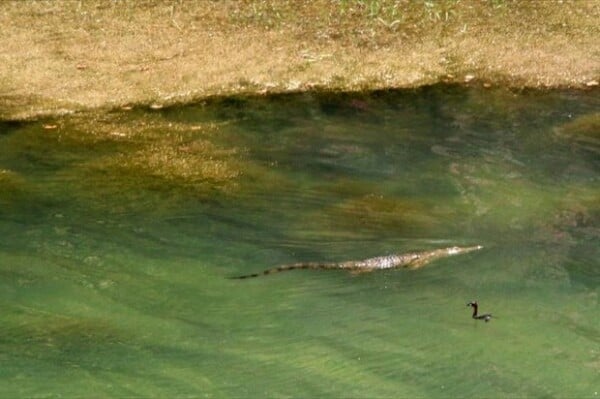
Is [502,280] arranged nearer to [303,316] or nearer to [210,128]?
[303,316]

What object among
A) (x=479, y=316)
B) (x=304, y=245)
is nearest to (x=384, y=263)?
(x=304, y=245)

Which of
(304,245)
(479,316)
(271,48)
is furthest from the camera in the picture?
(271,48)

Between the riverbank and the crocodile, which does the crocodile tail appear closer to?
the crocodile

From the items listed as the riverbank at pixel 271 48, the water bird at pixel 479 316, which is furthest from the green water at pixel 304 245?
the riverbank at pixel 271 48

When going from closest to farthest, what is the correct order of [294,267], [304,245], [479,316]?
1. [479,316]
2. [294,267]
3. [304,245]

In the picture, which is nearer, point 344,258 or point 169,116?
point 344,258

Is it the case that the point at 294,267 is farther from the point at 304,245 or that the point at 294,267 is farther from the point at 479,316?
the point at 479,316

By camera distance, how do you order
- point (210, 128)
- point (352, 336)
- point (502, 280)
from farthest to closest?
point (210, 128), point (502, 280), point (352, 336)

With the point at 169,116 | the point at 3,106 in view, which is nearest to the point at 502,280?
the point at 169,116
